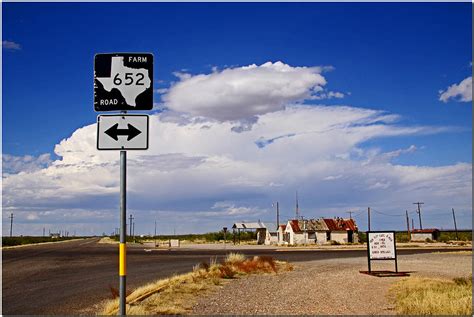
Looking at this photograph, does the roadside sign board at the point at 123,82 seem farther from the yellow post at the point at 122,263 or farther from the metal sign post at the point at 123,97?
the yellow post at the point at 122,263

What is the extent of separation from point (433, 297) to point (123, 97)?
7748 mm

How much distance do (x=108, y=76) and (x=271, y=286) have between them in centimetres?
986

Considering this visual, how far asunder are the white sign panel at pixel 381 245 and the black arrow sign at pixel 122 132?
14475 millimetres

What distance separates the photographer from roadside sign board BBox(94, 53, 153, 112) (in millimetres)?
6965

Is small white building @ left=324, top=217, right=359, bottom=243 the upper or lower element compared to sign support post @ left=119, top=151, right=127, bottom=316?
lower

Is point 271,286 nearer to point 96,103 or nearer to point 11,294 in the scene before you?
point 11,294

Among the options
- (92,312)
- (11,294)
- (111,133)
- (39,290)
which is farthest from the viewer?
(39,290)

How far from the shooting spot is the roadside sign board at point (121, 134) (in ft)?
22.5

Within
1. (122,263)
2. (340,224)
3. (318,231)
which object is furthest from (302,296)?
(340,224)

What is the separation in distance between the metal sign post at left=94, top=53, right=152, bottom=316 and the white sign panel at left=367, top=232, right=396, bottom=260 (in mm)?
14304

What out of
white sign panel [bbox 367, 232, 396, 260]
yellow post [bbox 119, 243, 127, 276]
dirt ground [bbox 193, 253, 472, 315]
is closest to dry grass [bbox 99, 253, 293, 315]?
dirt ground [bbox 193, 253, 472, 315]

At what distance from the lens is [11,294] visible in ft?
47.0

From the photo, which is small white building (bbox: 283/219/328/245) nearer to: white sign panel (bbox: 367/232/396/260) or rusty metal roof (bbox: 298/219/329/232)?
rusty metal roof (bbox: 298/219/329/232)

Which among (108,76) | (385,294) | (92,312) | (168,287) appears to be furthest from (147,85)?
(385,294)
